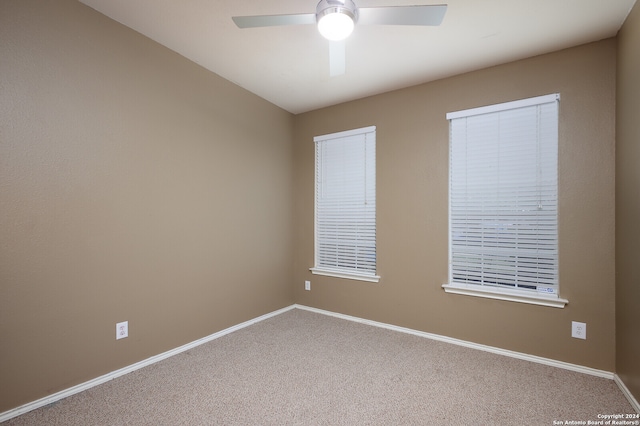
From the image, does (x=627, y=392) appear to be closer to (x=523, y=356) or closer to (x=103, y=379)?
(x=523, y=356)

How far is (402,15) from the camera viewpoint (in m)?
1.62

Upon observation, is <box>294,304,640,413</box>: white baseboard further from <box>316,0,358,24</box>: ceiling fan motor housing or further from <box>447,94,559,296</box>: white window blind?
<box>316,0,358,24</box>: ceiling fan motor housing

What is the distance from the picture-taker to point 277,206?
149 inches

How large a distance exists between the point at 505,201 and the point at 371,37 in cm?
179

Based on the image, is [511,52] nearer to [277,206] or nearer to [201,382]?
[277,206]

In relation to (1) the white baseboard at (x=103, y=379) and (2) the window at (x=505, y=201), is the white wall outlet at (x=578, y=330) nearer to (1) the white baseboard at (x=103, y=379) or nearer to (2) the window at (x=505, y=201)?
(2) the window at (x=505, y=201)

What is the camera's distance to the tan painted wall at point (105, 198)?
5.81ft

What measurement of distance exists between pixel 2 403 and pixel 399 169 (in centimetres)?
341

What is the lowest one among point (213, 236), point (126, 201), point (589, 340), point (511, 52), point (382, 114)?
point (589, 340)

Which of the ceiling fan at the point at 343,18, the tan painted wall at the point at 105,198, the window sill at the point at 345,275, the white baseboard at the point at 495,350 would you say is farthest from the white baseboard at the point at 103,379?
the ceiling fan at the point at 343,18

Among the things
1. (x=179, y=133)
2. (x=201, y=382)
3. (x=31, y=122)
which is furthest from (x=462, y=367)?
(x=31, y=122)

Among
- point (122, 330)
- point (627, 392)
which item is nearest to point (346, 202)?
point (122, 330)

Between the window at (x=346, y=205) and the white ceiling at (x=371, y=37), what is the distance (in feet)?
2.35

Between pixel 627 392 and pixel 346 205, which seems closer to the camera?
pixel 627 392
